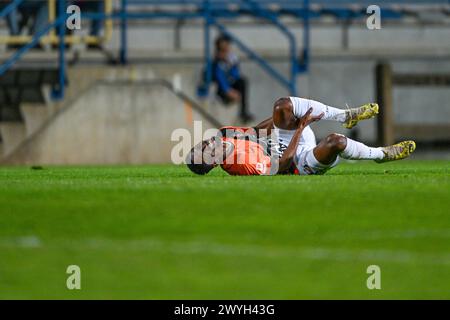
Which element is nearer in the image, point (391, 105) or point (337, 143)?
point (337, 143)

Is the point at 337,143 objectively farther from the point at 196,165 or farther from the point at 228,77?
the point at 228,77

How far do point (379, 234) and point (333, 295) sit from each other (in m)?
1.94

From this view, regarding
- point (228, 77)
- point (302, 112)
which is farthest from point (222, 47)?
point (302, 112)

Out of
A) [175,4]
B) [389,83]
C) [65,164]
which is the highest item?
[175,4]

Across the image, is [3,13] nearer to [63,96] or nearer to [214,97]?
[63,96]

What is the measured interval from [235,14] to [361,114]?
1057 centimetres

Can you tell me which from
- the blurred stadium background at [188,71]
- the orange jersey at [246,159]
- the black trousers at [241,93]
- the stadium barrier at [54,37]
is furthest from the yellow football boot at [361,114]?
the stadium barrier at [54,37]

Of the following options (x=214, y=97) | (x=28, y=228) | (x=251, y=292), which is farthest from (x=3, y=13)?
(x=251, y=292)

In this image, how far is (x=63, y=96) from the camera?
2016 cm

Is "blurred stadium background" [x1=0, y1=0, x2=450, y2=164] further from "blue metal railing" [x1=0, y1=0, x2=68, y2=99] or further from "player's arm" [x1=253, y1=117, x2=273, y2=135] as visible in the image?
"player's arm" [x1=253, y1=117, x2=273, y2=135]

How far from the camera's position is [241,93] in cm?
2098

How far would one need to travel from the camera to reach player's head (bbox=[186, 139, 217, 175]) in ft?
39.7

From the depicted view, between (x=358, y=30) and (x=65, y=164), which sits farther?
(x=358, y=30)

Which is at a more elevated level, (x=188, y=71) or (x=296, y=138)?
(x=188, y=71)
